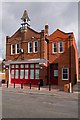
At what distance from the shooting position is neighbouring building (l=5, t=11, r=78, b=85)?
28266 mm

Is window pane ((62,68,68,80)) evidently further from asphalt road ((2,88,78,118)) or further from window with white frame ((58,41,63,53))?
asphalt road ((2,88,78,118))

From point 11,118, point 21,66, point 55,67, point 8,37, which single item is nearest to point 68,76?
point 55,67

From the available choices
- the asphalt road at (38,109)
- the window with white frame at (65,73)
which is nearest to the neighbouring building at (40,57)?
the window with white frame at (65,73)

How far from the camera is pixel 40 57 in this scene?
28641 mm

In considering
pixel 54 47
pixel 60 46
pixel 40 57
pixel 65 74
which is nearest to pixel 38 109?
pixel 65 74

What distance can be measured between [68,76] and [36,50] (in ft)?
19.6

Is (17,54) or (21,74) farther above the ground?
(17,54)

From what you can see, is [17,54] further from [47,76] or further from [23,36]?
[47,76]

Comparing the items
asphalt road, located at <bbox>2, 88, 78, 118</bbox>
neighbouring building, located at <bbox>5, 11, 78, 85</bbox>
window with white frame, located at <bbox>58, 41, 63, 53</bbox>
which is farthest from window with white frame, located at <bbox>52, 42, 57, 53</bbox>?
asphalt road, located at <bbox>2, 88, 78, 118</bbox>

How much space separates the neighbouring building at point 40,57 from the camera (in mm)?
28266

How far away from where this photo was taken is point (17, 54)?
1197 inches

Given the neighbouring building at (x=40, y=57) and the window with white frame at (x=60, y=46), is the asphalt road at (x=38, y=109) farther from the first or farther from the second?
the window with white frame at (x=60, y=46)


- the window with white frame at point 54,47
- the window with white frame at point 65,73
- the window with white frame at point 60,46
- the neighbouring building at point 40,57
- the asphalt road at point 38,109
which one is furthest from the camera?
the window with white frame at point 54,47

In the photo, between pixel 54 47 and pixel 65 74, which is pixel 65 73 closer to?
pixel 65 74
